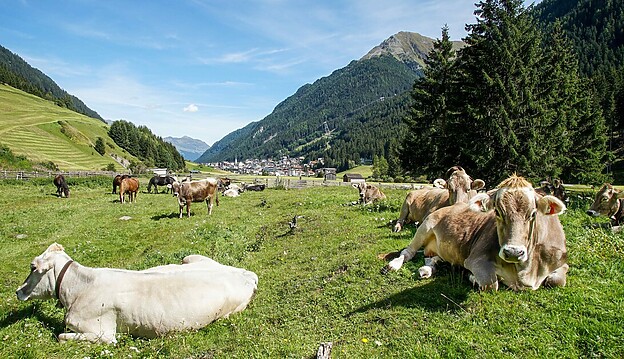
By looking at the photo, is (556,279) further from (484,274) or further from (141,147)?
(141,147)

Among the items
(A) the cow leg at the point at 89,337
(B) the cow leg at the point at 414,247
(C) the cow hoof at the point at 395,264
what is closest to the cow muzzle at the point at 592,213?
(B) the cow leg at the point at 414,247

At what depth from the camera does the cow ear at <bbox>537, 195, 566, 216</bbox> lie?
4836 mm

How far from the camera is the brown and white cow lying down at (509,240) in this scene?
468cm

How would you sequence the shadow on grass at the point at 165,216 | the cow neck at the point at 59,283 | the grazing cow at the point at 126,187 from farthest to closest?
the grazing cow at the point at 126,187 < the shadow on grass at the point at 165,216 < the cow neck at the point at 59,283

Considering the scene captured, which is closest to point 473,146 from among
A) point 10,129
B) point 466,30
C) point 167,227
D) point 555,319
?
point 466,30

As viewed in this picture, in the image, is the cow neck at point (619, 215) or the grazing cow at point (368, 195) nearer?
the cow neck at point (619, 215)

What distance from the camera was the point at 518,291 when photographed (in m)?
5.35

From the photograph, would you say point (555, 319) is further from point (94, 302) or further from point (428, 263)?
point (94, 302)

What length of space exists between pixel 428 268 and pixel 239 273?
3.81 m

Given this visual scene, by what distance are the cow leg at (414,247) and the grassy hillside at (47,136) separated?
262 ft

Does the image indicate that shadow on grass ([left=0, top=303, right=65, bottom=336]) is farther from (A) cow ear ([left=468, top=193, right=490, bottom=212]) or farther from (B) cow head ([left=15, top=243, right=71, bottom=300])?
(A) cow ear ([left=468, top=193, right=490, bottom=212])

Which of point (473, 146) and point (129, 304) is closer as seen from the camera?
point (129, 304)

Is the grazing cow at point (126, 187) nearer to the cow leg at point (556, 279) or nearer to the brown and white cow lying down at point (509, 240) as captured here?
the brown and white cow lying down at point (509, 240)

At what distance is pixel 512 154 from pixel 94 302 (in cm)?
2526
